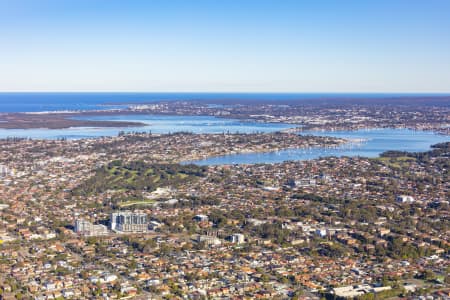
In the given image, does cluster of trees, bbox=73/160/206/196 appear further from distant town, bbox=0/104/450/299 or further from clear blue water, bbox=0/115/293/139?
clear blue water, bbox=0/115/293/139

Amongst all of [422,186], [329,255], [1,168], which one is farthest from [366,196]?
[1,168]

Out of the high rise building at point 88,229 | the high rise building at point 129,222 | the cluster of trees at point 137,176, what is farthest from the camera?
the cluster of trees at point 137,176

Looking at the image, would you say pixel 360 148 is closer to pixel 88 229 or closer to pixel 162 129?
pixel 162 129

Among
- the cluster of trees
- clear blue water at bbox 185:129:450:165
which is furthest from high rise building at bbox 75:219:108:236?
clear blue water at bbox 185:129:450:165

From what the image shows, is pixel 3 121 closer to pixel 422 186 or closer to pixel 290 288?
pixel 422 186

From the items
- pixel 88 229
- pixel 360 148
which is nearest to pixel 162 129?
pixel 360 148

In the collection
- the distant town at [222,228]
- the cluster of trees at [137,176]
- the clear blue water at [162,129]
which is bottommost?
the distant town at [222,228]

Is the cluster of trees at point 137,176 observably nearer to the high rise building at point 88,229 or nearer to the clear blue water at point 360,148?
the clear blue water at point 360,148

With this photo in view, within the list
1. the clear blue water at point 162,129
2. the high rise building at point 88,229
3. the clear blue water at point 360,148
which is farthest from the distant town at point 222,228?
the clear blue water at point 162,129
